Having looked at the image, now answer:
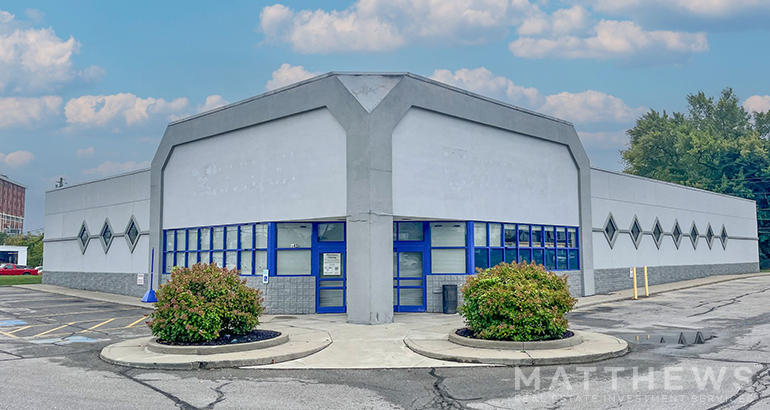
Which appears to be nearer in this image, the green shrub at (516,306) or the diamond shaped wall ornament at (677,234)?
the green shrub at (516,306)

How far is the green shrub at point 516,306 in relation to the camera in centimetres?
1197

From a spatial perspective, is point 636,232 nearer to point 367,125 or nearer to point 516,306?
point 367,125

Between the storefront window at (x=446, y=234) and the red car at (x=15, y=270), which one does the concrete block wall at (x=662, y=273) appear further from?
the red car at (x=15, y=270)

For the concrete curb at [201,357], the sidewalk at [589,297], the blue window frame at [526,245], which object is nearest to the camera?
the concrete curb at [201,357]

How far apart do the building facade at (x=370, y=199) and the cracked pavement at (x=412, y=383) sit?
6954 mm

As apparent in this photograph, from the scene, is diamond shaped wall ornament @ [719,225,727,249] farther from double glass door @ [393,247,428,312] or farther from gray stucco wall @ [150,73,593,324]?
double glass door @ [393,247,428,312]

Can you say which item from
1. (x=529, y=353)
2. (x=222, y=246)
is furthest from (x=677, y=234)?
(x=529, y=353)

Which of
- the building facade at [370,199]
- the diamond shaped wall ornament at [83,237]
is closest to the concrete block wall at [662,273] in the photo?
the building facade at [370,199]

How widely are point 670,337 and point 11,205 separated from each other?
153m

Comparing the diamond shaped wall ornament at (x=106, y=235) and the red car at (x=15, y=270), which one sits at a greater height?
the diamond shaped wall ornament at (x=106, y=235)

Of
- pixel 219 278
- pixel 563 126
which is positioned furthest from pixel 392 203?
pixel 563 126

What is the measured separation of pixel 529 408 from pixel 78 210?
3000 centimetres

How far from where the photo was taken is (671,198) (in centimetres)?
3134

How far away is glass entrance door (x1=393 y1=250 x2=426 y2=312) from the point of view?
774 inches
